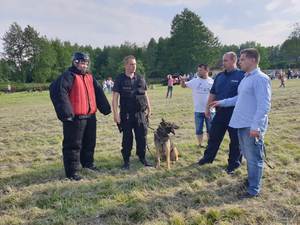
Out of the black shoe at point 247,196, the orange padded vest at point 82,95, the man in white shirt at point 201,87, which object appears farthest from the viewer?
the man in white shirt at point 201,87

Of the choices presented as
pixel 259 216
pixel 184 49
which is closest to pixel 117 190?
pixel 259 216

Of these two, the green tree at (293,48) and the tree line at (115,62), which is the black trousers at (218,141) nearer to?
the tree line at (115,62)

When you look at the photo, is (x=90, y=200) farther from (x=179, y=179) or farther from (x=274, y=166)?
(x=274, y=166)

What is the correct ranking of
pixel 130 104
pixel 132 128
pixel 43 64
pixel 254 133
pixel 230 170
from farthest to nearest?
pixel 43 64 < pixel 132 128 < pixel 130 104 < pixel 230 170 < pixel 254 133

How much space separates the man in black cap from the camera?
239 inches

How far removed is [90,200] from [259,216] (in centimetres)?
234

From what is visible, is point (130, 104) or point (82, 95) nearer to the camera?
point (82, 95)

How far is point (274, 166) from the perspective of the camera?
702 centimetres

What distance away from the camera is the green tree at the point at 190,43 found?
76.3m

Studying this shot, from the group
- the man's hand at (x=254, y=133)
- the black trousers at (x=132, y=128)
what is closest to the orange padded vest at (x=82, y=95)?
the black trousers at (x=132, y=128)

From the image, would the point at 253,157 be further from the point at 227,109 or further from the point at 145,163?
the point at 145,163

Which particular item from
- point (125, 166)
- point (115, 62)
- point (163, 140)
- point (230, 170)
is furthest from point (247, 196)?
point (115, 62)

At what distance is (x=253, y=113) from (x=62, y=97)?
2925mm

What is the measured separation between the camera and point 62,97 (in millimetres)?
6031
